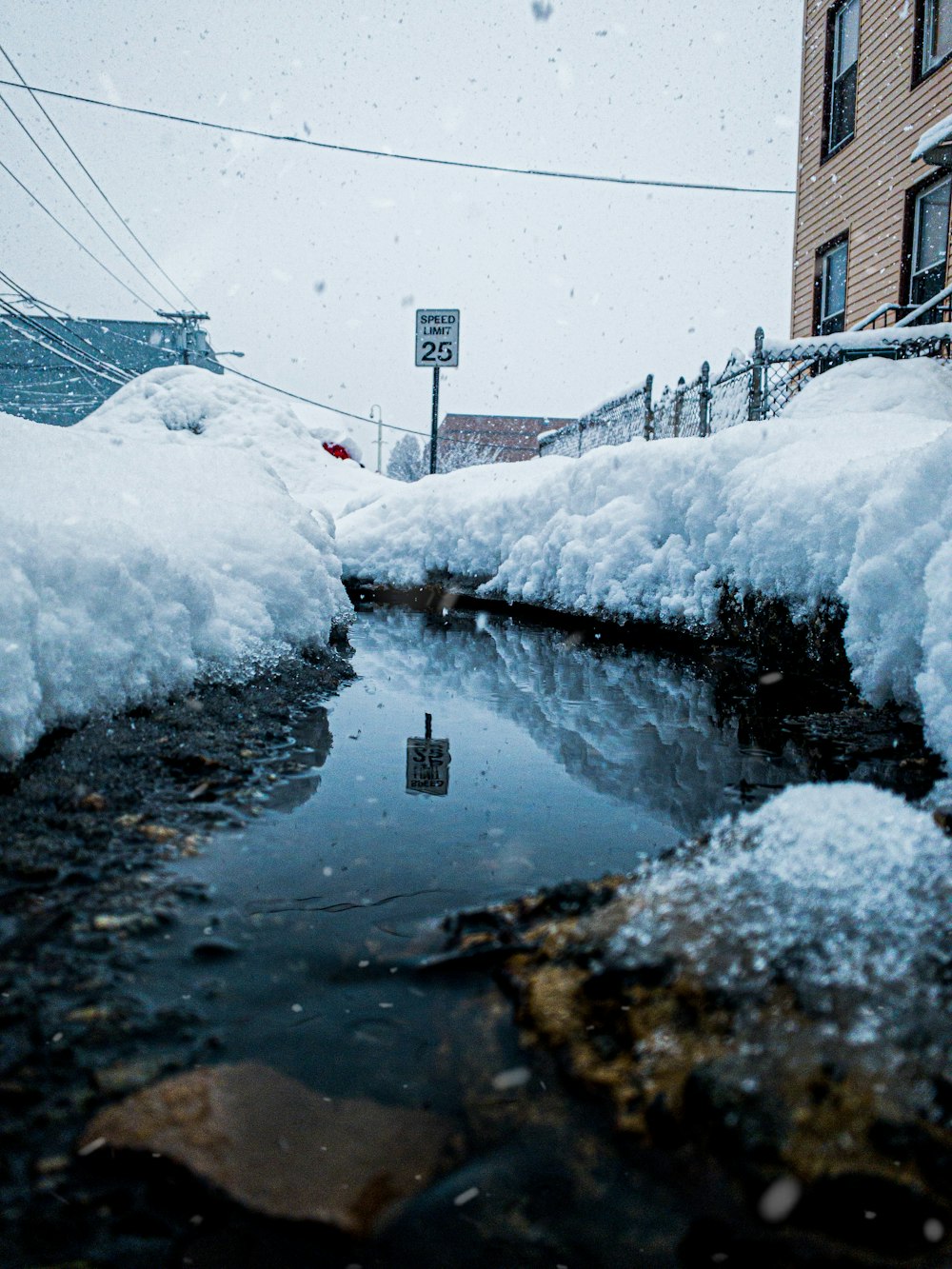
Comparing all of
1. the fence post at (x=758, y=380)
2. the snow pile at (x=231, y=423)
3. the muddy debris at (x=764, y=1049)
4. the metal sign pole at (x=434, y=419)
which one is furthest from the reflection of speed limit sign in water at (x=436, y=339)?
the muddy debris at (x=764, y=1049)

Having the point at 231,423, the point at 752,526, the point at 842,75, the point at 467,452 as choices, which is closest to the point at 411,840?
the point at 752,526

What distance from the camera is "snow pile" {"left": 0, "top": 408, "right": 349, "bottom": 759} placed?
118 inches

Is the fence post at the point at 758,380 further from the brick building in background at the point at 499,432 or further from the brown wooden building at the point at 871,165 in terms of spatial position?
the brick building in background at the point at 499,432

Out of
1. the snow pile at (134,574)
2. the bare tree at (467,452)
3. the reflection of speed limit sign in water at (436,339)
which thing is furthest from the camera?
the bare tree at (467,452)

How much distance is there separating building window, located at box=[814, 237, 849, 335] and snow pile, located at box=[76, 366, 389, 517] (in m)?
8.09

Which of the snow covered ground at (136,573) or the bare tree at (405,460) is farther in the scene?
the bare tree at (405,460)

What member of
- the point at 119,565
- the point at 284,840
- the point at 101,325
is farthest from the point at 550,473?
the point at 101,325

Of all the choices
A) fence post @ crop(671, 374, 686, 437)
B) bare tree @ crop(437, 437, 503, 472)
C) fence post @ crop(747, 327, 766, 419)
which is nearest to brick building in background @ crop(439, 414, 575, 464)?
bare tree @ crop(437, 437, 503, 472)

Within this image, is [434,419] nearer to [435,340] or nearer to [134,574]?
[435,340]

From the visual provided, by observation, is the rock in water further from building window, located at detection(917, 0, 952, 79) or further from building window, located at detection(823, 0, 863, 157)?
building window, located at detection(823, 0, 863, 157)

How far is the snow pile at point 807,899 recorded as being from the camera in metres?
1.77

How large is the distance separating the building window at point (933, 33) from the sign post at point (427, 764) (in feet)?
35.9

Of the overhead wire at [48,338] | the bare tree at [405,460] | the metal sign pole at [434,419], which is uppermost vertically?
the bare tree at [405,460]

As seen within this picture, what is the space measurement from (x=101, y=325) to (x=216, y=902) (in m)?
46.4
